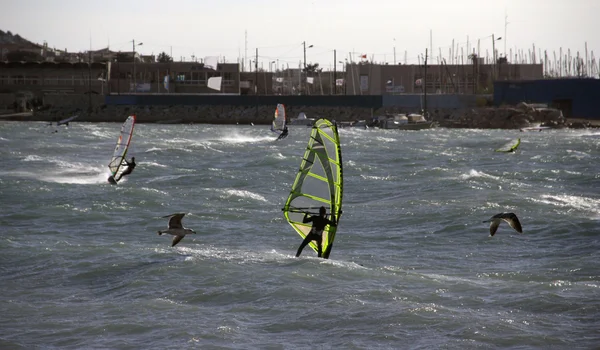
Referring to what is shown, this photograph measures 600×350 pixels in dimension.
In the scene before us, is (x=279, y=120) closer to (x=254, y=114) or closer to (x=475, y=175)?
(x=475, y=175)

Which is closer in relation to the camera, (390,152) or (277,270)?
(277,270)

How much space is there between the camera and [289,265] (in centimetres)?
Answer: 1650

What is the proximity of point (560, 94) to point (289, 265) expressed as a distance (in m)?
64.1

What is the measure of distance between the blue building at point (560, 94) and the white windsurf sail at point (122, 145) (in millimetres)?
51528

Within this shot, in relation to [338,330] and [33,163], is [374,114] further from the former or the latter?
[338,330]

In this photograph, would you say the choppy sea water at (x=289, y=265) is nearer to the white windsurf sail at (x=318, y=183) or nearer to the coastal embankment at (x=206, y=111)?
the white windsurf sail at (x=318, y=183)

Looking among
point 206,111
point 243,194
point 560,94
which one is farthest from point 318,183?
point 206,111

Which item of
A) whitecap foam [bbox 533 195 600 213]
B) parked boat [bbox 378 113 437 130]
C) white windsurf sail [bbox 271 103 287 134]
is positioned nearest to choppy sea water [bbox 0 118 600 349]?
whitecap foam [bbox 533 195 600 213]

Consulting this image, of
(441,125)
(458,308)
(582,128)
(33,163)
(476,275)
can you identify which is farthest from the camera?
(441,125)

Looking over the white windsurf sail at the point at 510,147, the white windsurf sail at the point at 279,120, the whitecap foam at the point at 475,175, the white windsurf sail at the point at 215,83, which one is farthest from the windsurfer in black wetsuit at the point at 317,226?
the white windsurf sail at the point at 215,83

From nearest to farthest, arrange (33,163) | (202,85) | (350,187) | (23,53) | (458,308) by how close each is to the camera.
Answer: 1. (458,308)
2. (350,187)
3. (33,163)
4. (202,85)
5. (23,53)

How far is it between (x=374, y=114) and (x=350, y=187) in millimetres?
53602

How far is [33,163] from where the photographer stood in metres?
38.6

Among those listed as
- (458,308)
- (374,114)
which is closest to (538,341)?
(458,308)
